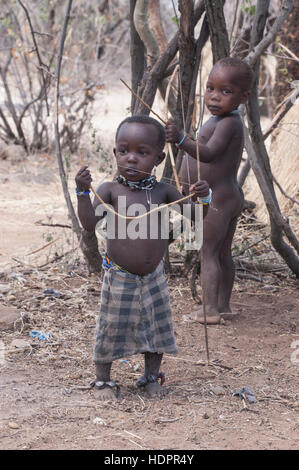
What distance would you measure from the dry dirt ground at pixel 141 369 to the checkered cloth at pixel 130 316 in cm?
21

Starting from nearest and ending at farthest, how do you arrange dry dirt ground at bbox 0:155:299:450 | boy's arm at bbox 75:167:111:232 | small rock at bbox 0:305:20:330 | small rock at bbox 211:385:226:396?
dry dirt ground at bbox 0:155:299:450 → boy's arm at bbox 75:167:111:232 → small rock at bbox 211:385:226:396 → small rock at bbox 0:305:20:330

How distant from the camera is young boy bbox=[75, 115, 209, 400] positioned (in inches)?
Answer: 106

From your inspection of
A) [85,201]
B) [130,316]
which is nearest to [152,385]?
[130,316]

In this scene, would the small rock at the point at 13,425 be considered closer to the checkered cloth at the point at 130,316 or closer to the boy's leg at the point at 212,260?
the checkered cloth at the point at 130,316

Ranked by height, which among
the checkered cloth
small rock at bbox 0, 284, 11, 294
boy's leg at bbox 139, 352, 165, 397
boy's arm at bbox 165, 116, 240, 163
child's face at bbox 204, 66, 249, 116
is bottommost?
small rock at bbox 0, 284, 11, 294

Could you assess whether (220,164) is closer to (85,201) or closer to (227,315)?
(227,315)

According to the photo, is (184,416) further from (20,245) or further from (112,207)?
(20,245)

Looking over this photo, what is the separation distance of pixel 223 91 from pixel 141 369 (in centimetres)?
147

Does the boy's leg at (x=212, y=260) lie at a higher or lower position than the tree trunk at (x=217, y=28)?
lower

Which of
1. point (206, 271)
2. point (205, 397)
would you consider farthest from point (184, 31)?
point (205, 397)

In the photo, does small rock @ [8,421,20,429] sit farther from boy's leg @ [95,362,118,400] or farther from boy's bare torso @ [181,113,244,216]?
boy's bare torso @ [181,113,244,216]

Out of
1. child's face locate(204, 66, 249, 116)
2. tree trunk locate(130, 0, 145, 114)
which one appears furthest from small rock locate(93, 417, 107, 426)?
tree trunk locate(130, 0, 145, 114)

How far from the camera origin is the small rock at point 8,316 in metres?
3.63

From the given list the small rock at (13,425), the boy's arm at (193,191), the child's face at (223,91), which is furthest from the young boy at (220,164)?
the small rock at (13,425)
